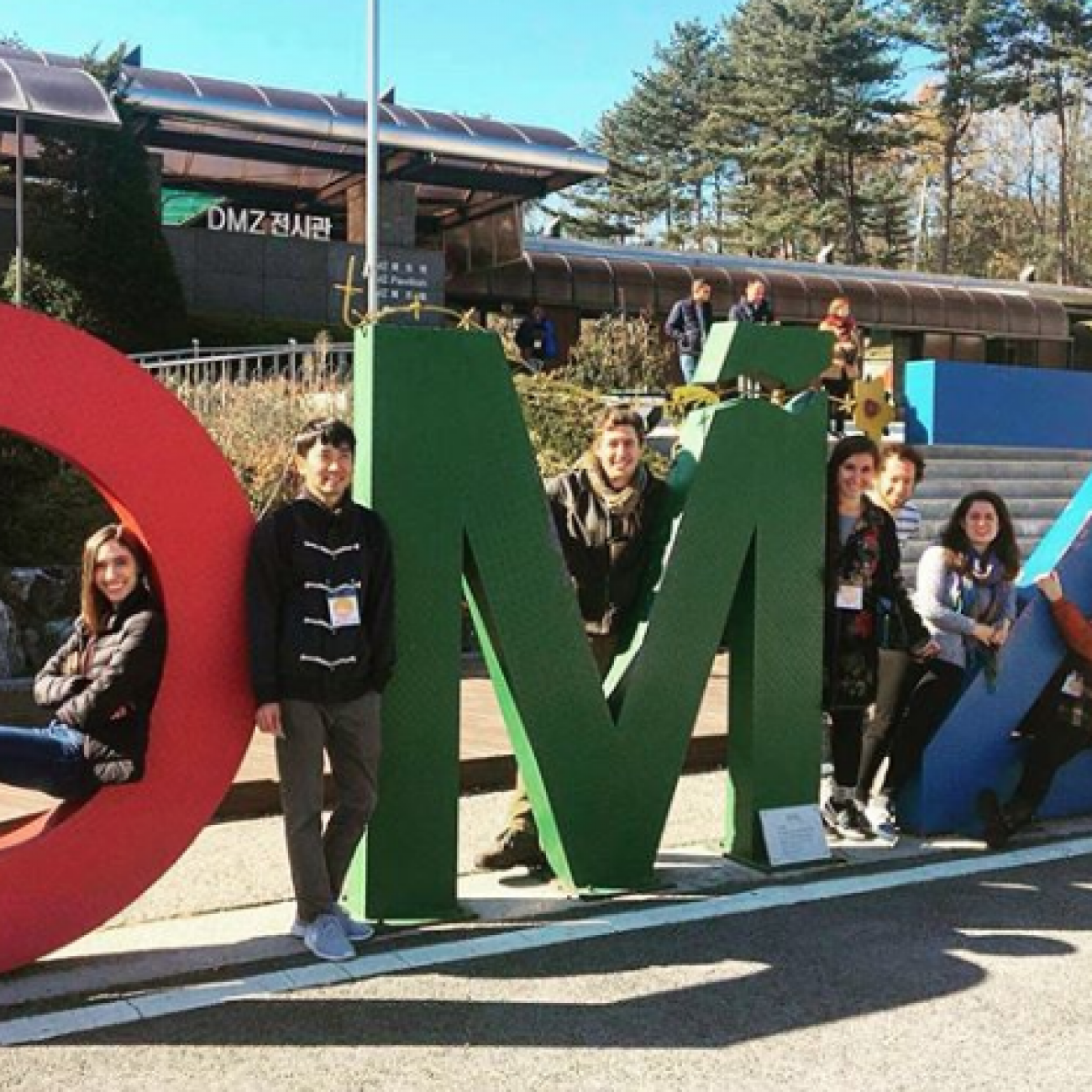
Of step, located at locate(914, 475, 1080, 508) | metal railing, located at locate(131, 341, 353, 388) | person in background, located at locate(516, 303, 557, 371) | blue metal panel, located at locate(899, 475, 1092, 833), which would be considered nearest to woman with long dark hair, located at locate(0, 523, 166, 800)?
blue metal panel, located at locate(899, 475, 1092, 833)

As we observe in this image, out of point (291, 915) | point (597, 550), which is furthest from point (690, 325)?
point (291, 915)

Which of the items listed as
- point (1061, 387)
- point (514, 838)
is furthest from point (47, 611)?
point (1061, 387)

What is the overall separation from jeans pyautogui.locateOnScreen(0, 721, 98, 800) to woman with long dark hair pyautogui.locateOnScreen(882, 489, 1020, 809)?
3252 mm

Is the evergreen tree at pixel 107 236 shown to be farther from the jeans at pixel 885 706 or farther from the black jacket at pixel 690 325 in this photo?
the jeans at pixel 885 706

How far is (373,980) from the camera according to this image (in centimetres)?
385

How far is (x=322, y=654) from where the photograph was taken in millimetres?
3965

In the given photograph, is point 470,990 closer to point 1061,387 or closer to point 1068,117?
point 1061,387

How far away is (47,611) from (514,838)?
15.7 feet

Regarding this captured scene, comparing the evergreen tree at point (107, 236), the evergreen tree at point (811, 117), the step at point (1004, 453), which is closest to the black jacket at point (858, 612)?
the step at point (1004, 453)

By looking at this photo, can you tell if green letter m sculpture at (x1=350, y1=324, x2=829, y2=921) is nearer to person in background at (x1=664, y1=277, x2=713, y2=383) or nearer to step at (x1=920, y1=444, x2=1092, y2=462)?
step at (x1=920, y1=444, x2=1092, y2=462)

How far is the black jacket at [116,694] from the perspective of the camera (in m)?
3.86

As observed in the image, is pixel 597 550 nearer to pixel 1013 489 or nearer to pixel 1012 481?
pixel 1013 489

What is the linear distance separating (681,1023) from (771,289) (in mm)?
28057

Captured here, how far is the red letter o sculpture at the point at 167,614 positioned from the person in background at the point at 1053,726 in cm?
312
